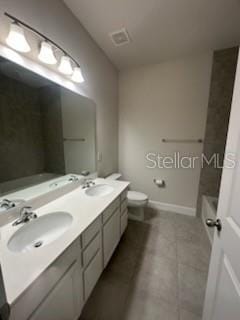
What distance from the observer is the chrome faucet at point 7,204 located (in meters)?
1.02

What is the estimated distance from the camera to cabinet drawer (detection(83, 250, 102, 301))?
3.57 feet

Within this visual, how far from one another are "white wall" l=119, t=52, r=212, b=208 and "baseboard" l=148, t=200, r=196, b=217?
0.22ft

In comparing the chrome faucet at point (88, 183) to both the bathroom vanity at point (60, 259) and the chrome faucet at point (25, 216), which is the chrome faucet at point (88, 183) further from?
the chrome faucet at point (25, 216)

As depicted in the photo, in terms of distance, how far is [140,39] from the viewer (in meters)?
1.92

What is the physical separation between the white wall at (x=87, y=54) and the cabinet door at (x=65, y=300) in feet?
5.04

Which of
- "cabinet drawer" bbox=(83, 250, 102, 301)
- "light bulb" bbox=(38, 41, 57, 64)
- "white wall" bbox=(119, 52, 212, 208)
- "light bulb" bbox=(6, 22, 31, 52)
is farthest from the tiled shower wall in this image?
"light bulb" bbox=(6, 22, 31, 52)

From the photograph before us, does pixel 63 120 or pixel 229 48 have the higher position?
pixel 229 48

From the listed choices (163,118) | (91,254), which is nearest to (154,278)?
(91,254)

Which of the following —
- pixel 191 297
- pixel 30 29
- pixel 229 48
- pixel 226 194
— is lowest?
pixel 191 297

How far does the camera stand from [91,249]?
113 centimetres

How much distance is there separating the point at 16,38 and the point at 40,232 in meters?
1.39

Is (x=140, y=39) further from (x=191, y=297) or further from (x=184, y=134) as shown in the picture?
(x=191, y=297)

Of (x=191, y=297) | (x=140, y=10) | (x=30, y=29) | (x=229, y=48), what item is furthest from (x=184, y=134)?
(x=30, y=29)

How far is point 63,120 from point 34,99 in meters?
0.37
